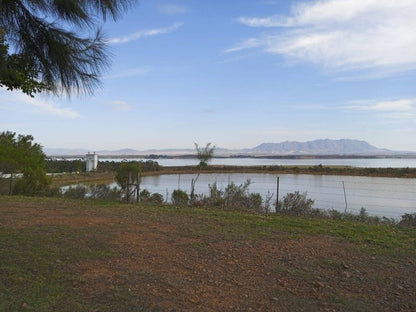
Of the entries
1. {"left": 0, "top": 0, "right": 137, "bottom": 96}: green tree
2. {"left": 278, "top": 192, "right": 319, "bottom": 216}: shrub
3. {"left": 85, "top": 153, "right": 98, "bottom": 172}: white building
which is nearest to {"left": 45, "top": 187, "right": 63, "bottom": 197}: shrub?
{"left": 278, "top": 192, "right": 319, "bottom": 216}: shrub

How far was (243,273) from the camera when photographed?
421 centimetres

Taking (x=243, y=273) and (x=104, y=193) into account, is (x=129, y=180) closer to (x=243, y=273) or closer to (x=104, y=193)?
(x=104, y=193)

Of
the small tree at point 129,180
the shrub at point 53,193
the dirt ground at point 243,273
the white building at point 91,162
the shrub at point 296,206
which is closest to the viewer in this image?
the dirt ground at point 243,273

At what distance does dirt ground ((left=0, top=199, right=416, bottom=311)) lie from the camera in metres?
3.43

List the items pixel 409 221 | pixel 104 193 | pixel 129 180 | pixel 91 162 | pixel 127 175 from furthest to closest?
pixel 91 162 < pixel 104 193 < pixel 127 175 < pixel 129 180 < pixel 409 221

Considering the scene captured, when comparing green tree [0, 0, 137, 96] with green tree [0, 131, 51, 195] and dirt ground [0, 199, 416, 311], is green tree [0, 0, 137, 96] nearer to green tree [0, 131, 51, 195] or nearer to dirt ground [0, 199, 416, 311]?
dirt ground [0, 199, 416, 311]

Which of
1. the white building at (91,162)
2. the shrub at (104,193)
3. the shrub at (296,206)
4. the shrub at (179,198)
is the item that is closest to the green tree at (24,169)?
the shrub at (104,193)

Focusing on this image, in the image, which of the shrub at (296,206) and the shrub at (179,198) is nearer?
the shrub at (296,206)

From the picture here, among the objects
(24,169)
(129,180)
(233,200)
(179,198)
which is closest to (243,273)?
(233,200)

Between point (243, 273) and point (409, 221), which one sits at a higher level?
point (243, 273)

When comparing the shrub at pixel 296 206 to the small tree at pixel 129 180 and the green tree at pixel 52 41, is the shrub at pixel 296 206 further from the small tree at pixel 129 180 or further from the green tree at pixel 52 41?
the green tree at pixel 52 41

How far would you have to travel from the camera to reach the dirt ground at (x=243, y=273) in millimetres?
3432

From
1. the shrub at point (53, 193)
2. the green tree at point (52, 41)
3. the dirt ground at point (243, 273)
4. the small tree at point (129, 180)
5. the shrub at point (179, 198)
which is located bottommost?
the shrub at point (53, 193)

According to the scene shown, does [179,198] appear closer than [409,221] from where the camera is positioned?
No
